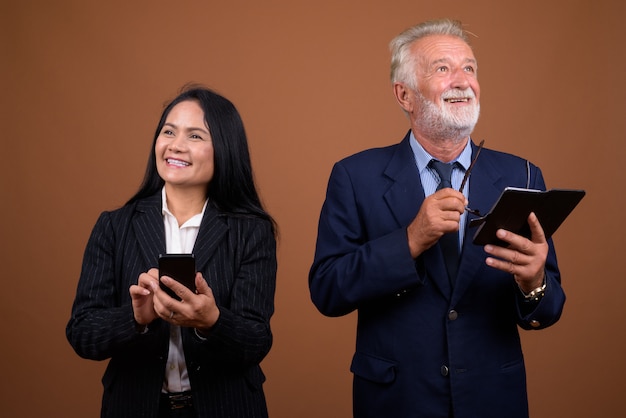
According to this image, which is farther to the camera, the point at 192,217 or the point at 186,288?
the point at 192,217

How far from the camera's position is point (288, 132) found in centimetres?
A: 437

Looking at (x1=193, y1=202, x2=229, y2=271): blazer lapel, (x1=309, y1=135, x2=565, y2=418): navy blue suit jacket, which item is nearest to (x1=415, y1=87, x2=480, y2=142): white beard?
(x1=309, y1=135, x2=565, y2=418): navy blue suit jacket

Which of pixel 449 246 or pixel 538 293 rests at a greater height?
pixel 449 246

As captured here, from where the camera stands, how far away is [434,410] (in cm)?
232

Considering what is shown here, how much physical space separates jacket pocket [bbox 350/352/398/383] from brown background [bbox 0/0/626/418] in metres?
1.93

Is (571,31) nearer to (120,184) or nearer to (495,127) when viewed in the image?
(495,127)

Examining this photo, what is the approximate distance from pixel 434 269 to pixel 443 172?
0.30 meters

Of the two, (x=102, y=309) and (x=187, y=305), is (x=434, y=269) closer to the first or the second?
(x=187, y=305)

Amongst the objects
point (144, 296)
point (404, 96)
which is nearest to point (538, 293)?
point (404, 96)

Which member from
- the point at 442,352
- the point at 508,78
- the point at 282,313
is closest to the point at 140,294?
the point at 442,352

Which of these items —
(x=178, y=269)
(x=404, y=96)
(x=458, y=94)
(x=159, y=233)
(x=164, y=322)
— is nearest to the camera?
(x=178, y=269)

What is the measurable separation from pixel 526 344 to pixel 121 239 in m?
2.72

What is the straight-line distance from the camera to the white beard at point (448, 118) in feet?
8.09

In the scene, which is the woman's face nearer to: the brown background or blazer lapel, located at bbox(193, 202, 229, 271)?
blazer lapel, located at bbox(193, 202, 229, 271)
